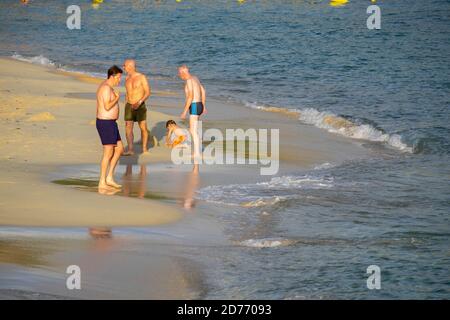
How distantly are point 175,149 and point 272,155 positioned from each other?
5.87 ft

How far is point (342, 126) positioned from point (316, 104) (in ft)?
11.9

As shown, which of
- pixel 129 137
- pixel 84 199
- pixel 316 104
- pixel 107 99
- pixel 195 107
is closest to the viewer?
pixel 84 199

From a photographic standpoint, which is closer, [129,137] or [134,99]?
[129,137]

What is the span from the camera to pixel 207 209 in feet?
39.0

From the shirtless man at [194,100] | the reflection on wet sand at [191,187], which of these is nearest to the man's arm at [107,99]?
the reflection on wet sand at [191,187]

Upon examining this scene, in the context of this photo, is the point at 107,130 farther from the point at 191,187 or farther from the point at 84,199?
the point at 191,187

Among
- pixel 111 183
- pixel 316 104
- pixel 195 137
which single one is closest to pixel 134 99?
pixel 195 137

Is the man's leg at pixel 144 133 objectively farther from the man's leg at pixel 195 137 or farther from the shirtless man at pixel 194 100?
the man's leg at pixel 195 137

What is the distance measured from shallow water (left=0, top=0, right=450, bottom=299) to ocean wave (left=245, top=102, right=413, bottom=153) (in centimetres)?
6

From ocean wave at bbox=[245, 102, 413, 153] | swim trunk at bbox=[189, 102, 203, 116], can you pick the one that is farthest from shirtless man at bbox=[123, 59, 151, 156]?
ocean wave at bbox=[245, 102, 413, 153]

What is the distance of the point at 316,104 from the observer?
80.6 feet

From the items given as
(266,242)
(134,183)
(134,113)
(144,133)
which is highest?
(134,113)

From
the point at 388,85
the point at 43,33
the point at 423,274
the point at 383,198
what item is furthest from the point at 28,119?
the point at 43,33
